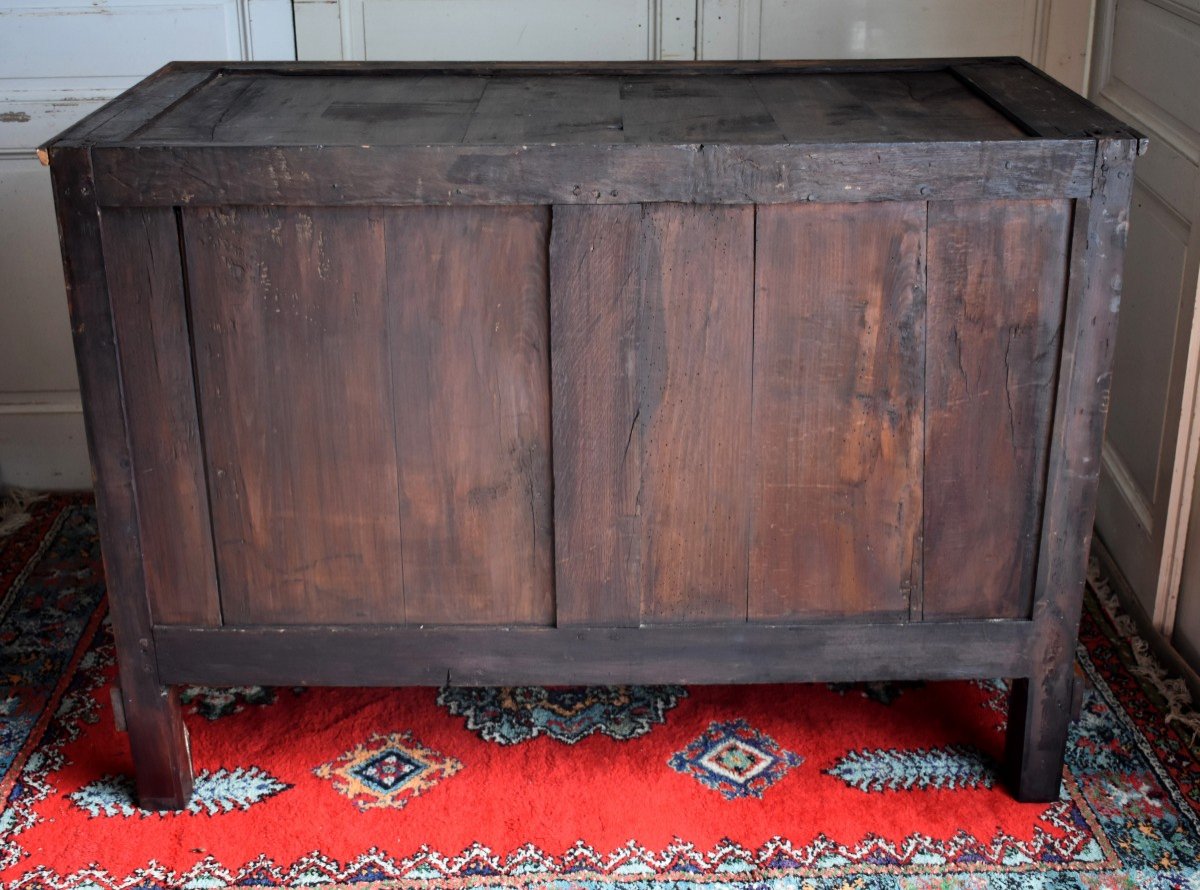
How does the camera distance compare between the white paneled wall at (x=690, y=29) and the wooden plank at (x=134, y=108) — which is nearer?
the wooden plank at (x=134, y=108)

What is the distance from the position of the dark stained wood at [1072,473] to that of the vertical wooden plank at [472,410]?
0.66 m

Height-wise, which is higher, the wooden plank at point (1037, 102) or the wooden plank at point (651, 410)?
the wooden plank at point (1037, 102)

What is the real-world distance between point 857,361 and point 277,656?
87cm

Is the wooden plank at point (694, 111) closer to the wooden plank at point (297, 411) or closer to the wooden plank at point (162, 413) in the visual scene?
the wooden plank at point (297, 411)

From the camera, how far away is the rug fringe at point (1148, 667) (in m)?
2.11

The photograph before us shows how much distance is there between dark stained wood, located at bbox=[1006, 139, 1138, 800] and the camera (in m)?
1.64

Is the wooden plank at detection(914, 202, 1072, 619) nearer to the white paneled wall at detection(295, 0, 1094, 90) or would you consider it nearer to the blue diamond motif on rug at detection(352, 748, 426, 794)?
the blue diamond motif on rug at detection(352, 748, 426, 794)

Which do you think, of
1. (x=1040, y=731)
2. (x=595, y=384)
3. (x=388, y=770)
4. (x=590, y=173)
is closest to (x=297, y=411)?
(x=595, y=384)

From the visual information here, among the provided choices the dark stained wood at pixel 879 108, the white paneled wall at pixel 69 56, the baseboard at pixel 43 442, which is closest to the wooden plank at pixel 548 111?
the dark stained wood at pixel 879 108

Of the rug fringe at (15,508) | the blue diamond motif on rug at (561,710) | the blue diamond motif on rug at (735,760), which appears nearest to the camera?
the blue diamond motif on rug at (735,760)

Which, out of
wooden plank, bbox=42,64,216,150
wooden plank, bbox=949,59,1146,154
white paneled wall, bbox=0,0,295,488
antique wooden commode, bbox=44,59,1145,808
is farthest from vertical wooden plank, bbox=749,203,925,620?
white paneled wall, bbox=0,0,295,488

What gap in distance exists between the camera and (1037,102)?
5.94ft

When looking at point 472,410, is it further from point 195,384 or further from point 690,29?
point 690,29

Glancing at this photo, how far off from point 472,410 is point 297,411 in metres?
0.23
